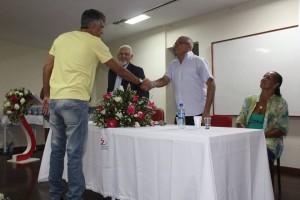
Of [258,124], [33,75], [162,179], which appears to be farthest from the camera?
[33,75]

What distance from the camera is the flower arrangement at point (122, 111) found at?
241 cm

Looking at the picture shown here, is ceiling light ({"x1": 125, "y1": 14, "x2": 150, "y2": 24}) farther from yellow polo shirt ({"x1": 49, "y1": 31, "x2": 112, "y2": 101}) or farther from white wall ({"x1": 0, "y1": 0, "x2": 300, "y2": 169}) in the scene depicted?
yellow polo shirt ({"x1": 49, "y1": 31, "x2": 112, "y2": 101})

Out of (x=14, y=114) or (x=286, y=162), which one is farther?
(x=14, y=114)

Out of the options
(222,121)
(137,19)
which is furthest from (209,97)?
(137,19)

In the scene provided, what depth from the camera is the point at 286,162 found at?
400 centimetres

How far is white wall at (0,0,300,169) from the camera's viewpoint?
395 centimetres

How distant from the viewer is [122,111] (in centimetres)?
244

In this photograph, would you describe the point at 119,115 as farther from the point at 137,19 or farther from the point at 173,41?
the point at 173,41

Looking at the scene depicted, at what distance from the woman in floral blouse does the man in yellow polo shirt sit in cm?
156

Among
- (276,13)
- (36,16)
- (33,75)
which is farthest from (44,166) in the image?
(33,75)

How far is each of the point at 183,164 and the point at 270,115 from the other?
1.43 metres

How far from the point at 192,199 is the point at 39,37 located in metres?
5.30

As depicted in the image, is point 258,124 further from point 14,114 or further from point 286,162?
point 14,114

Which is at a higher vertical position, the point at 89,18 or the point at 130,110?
the point at 89,18
